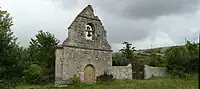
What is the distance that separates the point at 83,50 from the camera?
25094 mm

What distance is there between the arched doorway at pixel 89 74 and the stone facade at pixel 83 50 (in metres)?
0.17

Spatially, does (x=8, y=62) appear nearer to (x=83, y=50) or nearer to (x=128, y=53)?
(x=83, y=50)

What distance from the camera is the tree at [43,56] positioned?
83.2 feet

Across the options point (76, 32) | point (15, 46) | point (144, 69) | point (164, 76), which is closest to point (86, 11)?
point (76, 32)

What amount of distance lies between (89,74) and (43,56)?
6.14 metres

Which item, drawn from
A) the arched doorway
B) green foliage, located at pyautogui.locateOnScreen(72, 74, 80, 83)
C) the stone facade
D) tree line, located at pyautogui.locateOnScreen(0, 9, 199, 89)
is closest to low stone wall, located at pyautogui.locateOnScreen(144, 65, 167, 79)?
tree line, located at pyautogui.locateOnScreen(0, 9, 199, 89)

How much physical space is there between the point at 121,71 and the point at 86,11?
595 cm

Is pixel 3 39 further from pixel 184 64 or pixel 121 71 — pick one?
pixel 184 64

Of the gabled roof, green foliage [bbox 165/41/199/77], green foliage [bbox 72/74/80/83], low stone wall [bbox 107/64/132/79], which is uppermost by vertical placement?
the gabled roof

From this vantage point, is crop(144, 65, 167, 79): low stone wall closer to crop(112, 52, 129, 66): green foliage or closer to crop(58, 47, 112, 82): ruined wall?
crop(112, 52, 129, 66): green foliage

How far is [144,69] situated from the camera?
25.9m

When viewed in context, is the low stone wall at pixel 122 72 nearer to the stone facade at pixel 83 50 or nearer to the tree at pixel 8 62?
the stone facade at pixel 83 50

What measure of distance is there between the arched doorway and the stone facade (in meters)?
0.17

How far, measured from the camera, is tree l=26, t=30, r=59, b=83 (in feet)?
83.2
